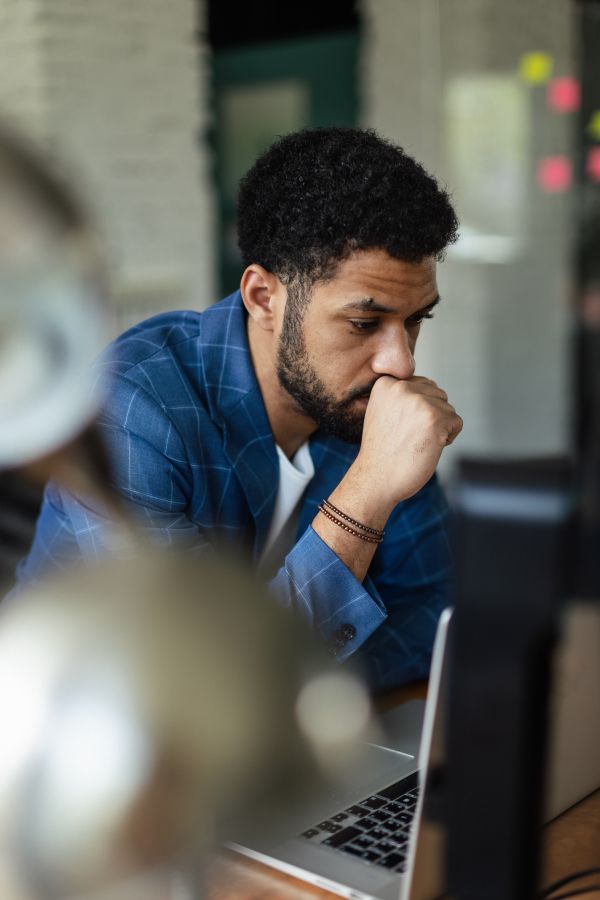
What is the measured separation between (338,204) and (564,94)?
8.72 feet

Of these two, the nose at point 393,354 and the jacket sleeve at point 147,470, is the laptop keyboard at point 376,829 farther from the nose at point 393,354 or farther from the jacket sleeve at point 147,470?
the nose at point 393,354

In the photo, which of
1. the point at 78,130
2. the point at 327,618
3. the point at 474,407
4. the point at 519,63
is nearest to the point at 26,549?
the point at 327,618

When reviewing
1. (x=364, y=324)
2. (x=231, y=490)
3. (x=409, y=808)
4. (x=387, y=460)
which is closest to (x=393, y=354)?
(x=364, y=324)

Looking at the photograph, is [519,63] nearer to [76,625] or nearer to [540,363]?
[540,363]

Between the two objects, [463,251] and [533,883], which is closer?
[533,883]

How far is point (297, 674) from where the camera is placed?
323mm

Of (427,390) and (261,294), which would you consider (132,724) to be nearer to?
(427,390)

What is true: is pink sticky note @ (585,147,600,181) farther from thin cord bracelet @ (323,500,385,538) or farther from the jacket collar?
thin cord bracelet @ (323,500,385,538)

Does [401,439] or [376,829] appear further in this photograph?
[401,439]

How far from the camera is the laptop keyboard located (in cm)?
63

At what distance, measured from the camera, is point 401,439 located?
1.07 m

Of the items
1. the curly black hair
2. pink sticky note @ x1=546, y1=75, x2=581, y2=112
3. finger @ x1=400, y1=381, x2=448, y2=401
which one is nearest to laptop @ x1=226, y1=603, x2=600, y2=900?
finger @ x1=400, y1=381, x2=448, y2=401

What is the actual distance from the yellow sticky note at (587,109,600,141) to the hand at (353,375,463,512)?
102 inches

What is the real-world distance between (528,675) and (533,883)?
120mm
